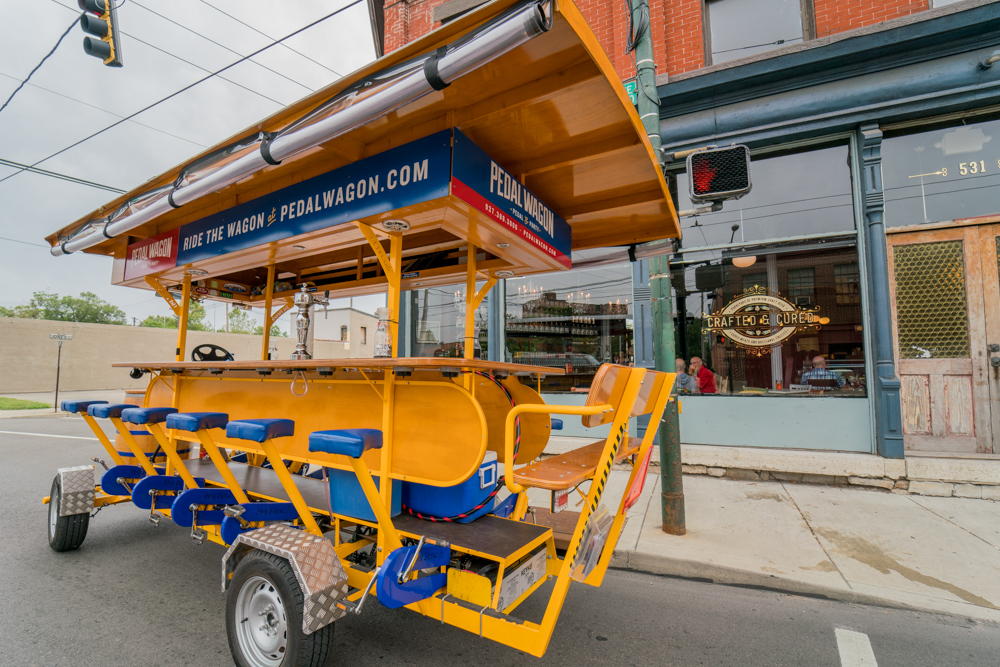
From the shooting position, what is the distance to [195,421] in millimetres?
2746

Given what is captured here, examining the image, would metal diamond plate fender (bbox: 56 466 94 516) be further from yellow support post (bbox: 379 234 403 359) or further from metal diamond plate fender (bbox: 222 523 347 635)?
yellow support post (bbox: 379 234 403 359)

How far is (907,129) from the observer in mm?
6625

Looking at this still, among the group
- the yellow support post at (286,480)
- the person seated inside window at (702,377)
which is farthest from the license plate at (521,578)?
the person seated inside window at (702,377)

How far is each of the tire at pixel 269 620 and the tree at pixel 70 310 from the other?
6128 centimetres

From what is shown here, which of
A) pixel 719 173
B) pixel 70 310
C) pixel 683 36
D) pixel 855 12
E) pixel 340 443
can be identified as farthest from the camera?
pixel 70 310

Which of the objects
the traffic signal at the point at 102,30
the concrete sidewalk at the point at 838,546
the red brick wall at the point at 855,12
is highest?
the red brick wall at the point at 855,12

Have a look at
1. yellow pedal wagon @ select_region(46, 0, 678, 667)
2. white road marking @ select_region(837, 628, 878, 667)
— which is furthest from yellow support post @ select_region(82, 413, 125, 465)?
white road marking @ select_region(837, 628, 878, 667)

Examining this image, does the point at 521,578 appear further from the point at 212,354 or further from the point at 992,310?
the point at 992,310

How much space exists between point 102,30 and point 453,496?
719 cm

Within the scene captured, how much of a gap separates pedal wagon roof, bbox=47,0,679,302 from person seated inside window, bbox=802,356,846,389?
3.99 meters

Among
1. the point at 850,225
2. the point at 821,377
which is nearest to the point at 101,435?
the point at 821,377

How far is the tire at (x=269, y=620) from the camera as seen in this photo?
90.3 inches

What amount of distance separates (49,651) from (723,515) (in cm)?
563

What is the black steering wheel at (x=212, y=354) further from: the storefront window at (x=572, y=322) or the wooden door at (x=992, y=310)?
the wooden door at (x=992, y=310)
